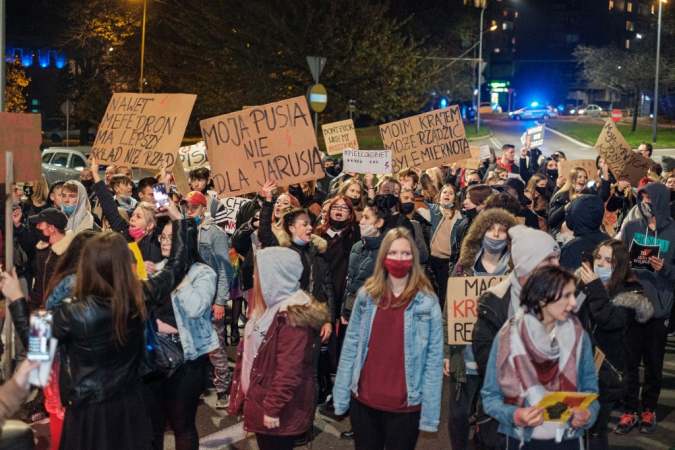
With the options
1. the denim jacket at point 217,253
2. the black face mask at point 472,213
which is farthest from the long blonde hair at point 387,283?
the black face mask at point 472,213

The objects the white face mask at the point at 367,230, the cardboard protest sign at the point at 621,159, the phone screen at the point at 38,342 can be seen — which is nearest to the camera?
the phone screen at the point at 38,342

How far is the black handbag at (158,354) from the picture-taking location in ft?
14.7

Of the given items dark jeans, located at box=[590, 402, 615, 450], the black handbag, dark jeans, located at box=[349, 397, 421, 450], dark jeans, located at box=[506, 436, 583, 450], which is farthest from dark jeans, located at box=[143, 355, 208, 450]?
dark jeans, located at box=[590, 402, 615, 450]

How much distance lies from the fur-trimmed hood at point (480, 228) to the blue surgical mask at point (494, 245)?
0.08 m

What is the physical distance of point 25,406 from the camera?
7.23 metres

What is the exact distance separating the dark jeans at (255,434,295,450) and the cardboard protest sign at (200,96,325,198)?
3504 millimetres

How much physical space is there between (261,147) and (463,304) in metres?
3.14

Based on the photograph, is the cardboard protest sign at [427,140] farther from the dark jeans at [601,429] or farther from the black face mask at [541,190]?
the dark jeans at [601,429]

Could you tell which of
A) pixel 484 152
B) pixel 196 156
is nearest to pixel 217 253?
pixel 196 156

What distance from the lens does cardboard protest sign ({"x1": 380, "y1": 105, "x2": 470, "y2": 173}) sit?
→ 1211 cm

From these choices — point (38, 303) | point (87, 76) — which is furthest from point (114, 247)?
point (87, 76)

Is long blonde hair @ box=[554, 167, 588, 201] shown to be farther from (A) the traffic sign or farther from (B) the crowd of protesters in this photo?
(A) the traffic sign

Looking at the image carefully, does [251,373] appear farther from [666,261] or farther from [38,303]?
[666,261]

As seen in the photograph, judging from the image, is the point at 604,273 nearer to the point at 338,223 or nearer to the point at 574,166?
the point at 338,223
